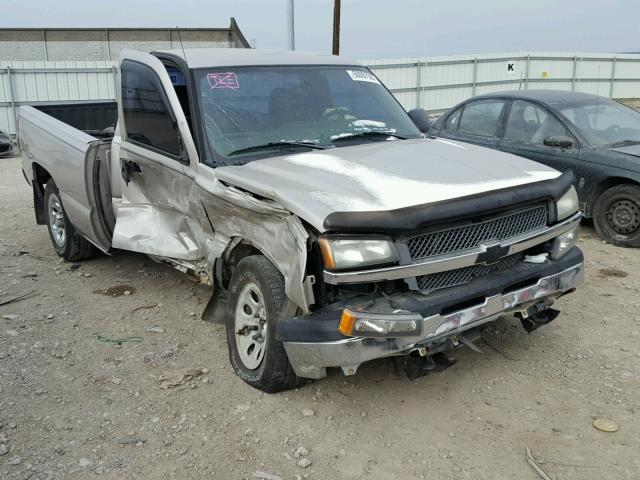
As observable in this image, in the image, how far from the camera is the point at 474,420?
3395mm

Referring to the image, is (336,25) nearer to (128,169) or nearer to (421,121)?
(421,121)

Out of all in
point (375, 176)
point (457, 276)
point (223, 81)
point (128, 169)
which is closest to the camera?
point (457, 276)

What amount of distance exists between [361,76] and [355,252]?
2.43m

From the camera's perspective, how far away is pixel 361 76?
4.97 meters

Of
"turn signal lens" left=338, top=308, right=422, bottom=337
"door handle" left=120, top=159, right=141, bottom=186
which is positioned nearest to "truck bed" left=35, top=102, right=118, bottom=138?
"door handle" left=120, top=159, right=141, bottom=186

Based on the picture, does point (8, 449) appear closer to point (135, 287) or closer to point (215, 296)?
point (215, 296)

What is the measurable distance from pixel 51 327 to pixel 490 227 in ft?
11.4

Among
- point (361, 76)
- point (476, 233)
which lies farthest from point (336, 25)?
point (476, 233)

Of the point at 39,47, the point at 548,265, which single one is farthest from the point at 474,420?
the point at 39,47

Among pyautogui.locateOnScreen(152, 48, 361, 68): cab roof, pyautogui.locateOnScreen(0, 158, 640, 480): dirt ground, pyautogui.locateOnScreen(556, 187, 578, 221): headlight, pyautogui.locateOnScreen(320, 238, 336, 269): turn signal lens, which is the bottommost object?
pyautogui.locateOnScreen(0, 158, 640, 480): dirt ground

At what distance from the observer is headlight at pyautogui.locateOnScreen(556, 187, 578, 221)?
371cm

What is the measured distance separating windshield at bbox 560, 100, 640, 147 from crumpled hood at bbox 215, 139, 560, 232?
3342 millimetres

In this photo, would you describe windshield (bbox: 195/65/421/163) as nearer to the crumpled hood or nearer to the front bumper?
the crumpled hood

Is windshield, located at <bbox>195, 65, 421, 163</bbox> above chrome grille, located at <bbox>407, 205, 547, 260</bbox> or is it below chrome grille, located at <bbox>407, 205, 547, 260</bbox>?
above
